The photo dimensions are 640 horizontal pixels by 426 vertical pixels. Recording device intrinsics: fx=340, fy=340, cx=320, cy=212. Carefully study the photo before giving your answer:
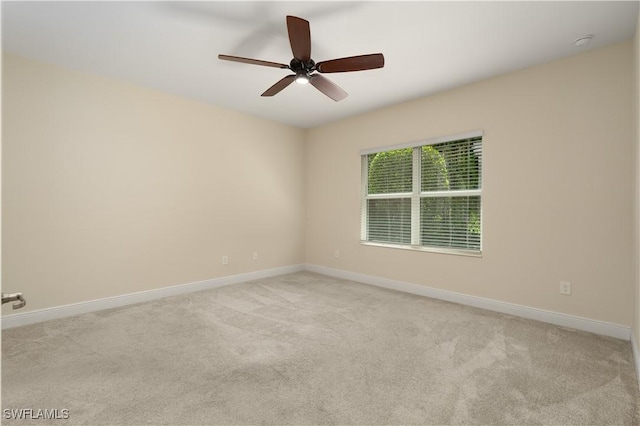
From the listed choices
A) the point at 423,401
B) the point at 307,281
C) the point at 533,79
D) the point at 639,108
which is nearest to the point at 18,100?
the point at 307,281

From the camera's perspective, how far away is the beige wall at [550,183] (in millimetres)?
2893

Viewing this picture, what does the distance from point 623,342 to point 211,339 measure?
11.1 feet

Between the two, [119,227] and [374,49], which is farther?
[119,227]

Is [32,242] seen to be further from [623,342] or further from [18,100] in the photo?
[623,342]

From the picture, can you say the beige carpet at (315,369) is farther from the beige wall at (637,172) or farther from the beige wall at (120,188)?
the beige wall at (120,188)

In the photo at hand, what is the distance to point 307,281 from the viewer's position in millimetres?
4848

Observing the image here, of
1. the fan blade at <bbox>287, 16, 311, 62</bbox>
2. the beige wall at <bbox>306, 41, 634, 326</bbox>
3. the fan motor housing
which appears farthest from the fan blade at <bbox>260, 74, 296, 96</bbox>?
the beige wall at <bbox>306, 41, 634, 326</bbox>

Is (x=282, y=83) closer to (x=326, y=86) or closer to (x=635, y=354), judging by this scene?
(x=326, y=86)

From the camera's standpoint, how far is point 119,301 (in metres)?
3.70

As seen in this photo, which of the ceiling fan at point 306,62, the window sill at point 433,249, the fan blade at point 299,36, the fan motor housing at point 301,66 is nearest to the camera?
the fan blade at point 299,36

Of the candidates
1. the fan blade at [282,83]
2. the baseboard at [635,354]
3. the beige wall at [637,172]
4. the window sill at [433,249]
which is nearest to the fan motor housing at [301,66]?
the fan blade at [282,83]

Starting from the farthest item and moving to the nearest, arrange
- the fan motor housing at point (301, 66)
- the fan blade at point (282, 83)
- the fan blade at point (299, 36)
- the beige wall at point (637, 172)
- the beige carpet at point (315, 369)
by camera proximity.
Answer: the fan blade at point (282, 83) < the fan motor housing at point (301, 66) < the beige wall at point (637, 172) < the fan blade at point (299, 36) < the beige carpet at point (315, 369)

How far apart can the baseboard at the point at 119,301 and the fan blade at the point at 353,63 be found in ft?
10.1

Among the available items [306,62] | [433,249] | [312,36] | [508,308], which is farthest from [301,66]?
[508,308]
